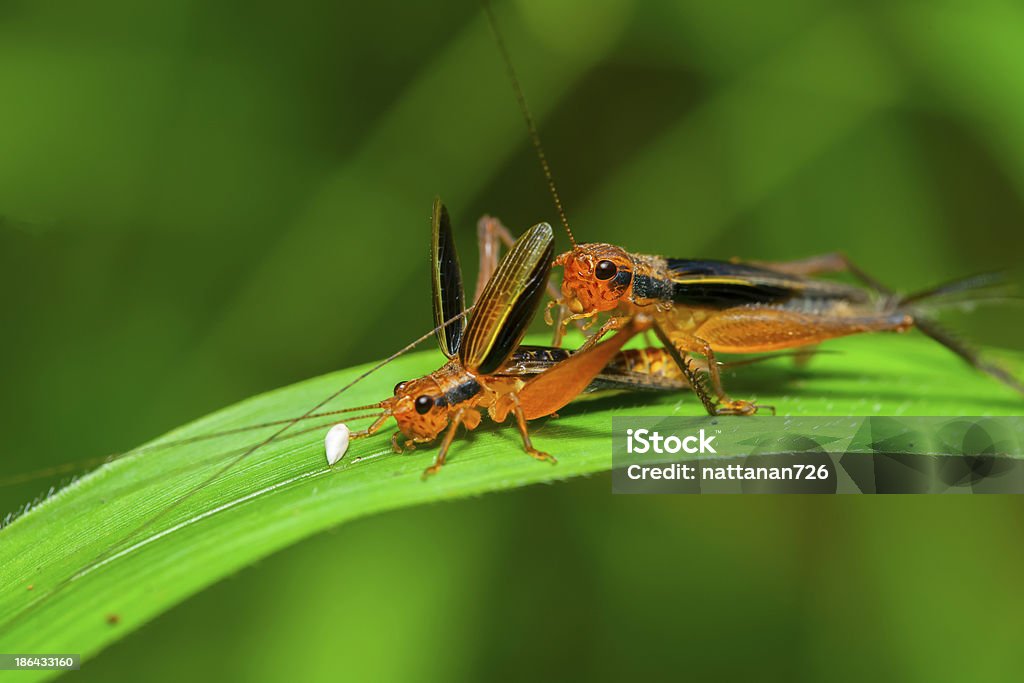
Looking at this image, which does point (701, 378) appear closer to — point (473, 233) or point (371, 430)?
point (371, 430)

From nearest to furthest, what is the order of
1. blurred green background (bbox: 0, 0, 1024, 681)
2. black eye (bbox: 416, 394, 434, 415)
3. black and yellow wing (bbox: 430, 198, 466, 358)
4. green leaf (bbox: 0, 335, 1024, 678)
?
green leaf (bbox: 0, 335, 1024, 678), black eye (bbox: 416, 394, 434, 415), black and yellow wing (bbox: 430, 198, 466, 358), blurred green background (bbox: 0, 0, 1024, 681)

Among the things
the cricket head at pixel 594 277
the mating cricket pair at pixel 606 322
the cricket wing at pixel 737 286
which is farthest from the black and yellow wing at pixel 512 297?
the cricket wing at pixel 737 286

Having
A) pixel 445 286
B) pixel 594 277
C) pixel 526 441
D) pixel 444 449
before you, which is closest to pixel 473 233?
pixel 594 277

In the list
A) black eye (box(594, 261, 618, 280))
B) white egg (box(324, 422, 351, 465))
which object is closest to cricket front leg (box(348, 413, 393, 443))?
white egg (box(324, 422, 351, 465))

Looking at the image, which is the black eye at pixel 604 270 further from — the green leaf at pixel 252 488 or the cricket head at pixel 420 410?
the cricket head at pixel 420 410

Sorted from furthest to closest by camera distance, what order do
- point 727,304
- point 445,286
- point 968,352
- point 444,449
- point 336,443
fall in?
point 727,304, point 968,352, point 445,286, point 336,443, point 444,449

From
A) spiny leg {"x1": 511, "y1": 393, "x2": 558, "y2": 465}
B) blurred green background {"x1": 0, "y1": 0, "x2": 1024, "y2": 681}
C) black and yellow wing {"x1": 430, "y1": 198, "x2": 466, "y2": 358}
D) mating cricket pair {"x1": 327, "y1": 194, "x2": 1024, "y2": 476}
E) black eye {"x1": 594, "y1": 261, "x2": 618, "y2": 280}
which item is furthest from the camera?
blurred green background {"x1": 0, "y1": 0, "x2": 1024, "y2": 681}

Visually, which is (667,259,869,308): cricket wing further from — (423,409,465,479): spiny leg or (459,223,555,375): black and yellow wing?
(423,409,465,479): spiny leg
